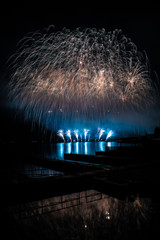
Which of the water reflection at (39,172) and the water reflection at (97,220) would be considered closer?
the water reflection at (97,220)

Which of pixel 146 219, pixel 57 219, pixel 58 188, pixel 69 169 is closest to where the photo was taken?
pixel 146 219

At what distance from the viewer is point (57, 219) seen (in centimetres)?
Result: 1504

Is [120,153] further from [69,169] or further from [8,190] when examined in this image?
[8,190]

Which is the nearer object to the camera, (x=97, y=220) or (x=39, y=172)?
(x=97, y=220)

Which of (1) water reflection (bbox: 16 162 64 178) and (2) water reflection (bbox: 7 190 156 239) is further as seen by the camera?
(1) water reflection (bbox: 16 162 64 178)

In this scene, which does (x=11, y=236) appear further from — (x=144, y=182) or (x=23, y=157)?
(x=23, y=157)

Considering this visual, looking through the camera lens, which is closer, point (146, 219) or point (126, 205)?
point (146, 219)

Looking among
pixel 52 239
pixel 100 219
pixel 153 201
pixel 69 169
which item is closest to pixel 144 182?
pixel 153 201

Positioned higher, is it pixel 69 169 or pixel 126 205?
pixel 69 169

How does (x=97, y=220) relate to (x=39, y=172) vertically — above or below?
below

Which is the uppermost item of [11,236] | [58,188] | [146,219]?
[58,188]

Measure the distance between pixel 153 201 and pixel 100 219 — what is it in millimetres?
4417

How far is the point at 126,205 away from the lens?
1352 centimetres

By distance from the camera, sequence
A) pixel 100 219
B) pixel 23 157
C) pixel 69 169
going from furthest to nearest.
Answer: pixel 23 157
pixel 69 169
pixel 100 219
